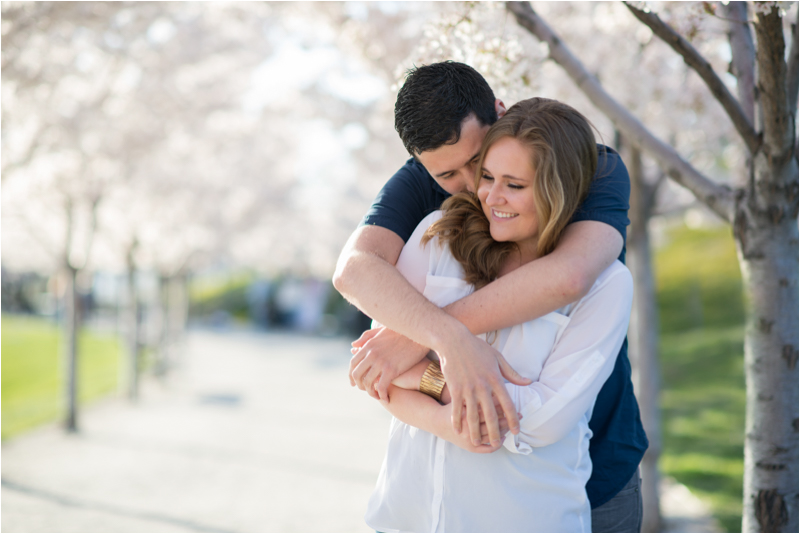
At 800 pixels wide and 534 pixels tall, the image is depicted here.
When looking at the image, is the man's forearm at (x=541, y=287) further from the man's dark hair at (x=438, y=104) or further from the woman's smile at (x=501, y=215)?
the man's dark hair at (x=438, y=104)

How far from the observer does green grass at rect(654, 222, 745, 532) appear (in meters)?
6.70

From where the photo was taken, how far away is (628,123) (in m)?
2.99

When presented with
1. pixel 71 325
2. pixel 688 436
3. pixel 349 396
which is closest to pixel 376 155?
pixel 349 396

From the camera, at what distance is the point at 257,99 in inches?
458

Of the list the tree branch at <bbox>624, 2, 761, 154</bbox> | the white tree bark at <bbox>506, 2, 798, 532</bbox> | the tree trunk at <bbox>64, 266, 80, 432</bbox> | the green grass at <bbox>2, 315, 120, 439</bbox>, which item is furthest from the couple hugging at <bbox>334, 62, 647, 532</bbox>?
the green grass at <bbox>2, 315, 120, 439</bbox>

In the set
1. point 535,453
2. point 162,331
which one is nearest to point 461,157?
point 535,453

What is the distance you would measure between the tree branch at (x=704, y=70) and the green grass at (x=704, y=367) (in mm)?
3954

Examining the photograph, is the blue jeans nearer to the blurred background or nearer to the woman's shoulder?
the woman's shoulder

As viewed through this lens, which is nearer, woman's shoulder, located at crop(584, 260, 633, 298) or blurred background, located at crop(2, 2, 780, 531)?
woman's shoulder, located at crop(584, 260, 633, 298)

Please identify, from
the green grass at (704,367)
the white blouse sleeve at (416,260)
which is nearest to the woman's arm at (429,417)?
the white blouse sleeve at (416,260)

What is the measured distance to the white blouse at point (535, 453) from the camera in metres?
1.65

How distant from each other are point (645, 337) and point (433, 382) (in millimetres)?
3934

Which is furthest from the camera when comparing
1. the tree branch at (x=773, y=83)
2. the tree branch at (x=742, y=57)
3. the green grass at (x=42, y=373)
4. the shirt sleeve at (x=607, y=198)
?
the green grass at (x=42, y=373)

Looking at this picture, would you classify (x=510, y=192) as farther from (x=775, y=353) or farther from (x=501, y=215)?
(x=775, y=353)
